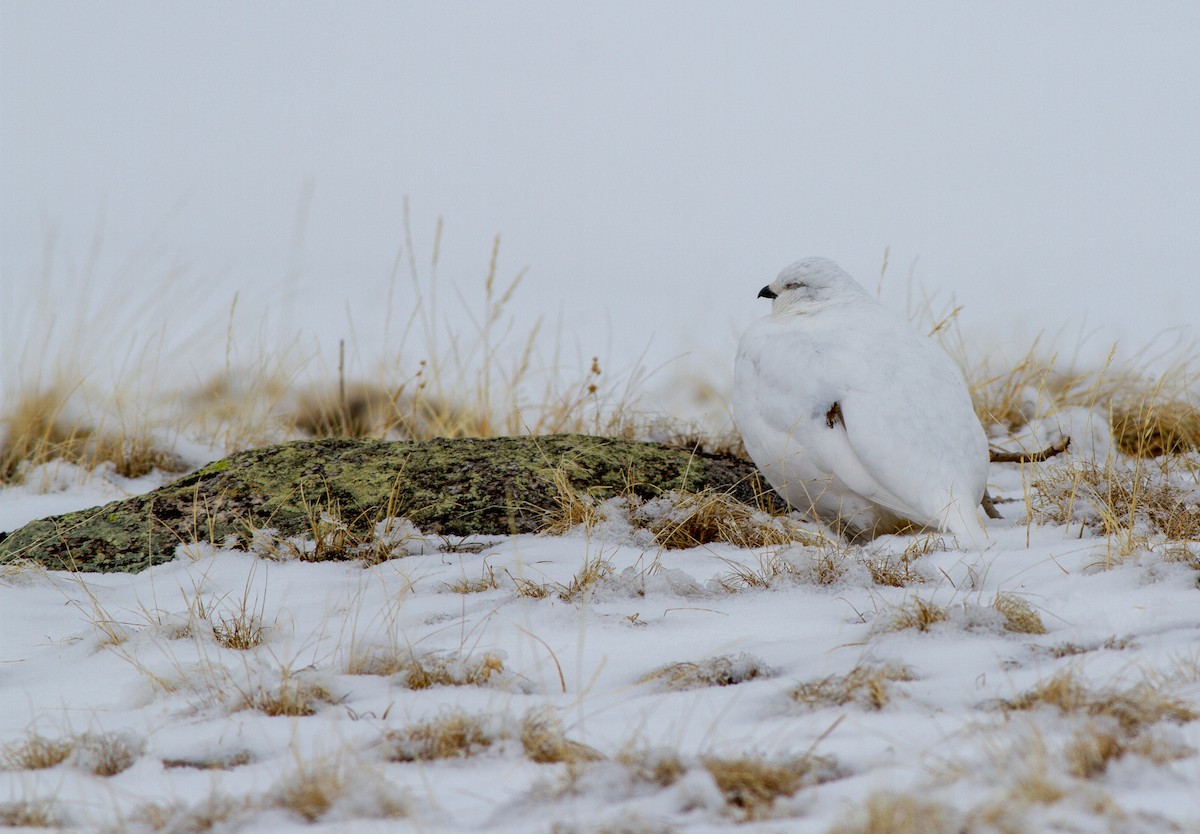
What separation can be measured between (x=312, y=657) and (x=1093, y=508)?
2.24 metres

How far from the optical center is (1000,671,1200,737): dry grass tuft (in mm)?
1608

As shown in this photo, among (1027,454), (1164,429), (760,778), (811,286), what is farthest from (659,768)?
(1164,429)

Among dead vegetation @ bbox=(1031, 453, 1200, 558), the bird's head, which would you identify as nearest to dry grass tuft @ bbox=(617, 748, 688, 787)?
dead vegetation @ bbox=(1031, 453, 1200, 558)

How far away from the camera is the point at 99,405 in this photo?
496cm

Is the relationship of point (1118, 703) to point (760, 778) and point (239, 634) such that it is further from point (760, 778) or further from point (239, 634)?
point (239, 634)

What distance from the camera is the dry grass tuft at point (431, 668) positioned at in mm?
2043

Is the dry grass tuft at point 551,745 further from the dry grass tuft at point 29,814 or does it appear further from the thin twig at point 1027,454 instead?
the thin twig at point 1027,454

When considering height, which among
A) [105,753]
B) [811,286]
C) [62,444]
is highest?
[811,286]

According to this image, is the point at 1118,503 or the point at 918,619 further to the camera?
Answer: the point at 1118,503

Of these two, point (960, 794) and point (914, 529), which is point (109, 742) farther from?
point (914, 529)

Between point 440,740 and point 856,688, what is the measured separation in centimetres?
74

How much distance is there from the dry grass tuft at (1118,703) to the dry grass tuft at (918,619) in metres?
0.40

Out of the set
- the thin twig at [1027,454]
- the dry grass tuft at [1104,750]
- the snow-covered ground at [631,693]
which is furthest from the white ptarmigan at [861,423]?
the dry grass tuft at [1104,750]

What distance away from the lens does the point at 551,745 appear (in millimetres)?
1684
